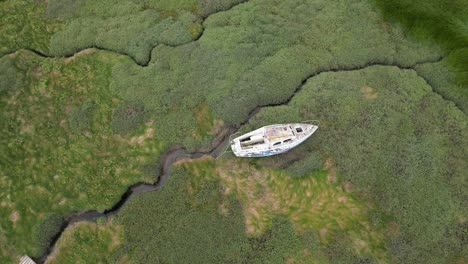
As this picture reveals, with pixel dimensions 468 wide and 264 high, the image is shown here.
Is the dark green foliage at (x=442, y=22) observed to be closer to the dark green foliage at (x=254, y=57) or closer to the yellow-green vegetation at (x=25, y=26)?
the dark green foliage at (x=254, y=57)

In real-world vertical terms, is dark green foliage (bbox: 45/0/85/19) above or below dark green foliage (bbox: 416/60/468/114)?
above

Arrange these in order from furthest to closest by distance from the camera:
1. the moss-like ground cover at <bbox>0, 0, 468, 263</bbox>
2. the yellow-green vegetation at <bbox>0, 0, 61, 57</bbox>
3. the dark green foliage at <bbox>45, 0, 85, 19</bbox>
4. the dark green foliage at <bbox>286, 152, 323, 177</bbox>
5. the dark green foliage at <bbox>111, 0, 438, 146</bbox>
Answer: the dark green foliage at <bbox>45, 0, 85, 19</bbox> < the yellow-green vegetation at <bbox>0, 0, 61, 57</bbox> < the dark green foliage at <bbox>111, 0, 438, 146</bbox> < the dark green foliage at <bbox>286, 152, 323, 177</bbox> < the moss-like ground cover at <bbox>0, 0, 468, 263</bbox>

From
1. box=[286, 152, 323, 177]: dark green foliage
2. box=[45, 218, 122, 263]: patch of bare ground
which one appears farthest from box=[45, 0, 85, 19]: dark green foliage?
box=[286, 152, 323, 177]: dark green foliage

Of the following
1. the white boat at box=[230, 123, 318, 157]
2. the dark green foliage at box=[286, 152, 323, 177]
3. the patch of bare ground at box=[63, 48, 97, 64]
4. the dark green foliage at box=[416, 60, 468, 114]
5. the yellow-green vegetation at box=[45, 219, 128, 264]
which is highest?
the patch of bare ground at box=[63, 48, 97, 64]

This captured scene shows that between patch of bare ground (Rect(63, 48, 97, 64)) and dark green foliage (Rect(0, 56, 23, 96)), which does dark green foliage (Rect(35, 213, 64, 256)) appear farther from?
patch of bare ground (Rect(63, 48, 97, 64))

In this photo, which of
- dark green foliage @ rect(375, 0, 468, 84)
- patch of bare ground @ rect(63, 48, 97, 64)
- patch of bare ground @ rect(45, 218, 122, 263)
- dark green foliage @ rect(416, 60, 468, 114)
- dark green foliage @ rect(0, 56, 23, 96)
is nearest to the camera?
patch of bare ground @ rect(45, 218, 122, 263)

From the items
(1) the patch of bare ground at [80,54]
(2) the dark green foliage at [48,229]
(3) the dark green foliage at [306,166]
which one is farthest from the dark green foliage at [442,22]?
(2) the dark green foliage at [48,229]

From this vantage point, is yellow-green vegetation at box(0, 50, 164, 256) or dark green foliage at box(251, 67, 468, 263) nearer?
dark green foliage at box(251, 67, 468, 263)
